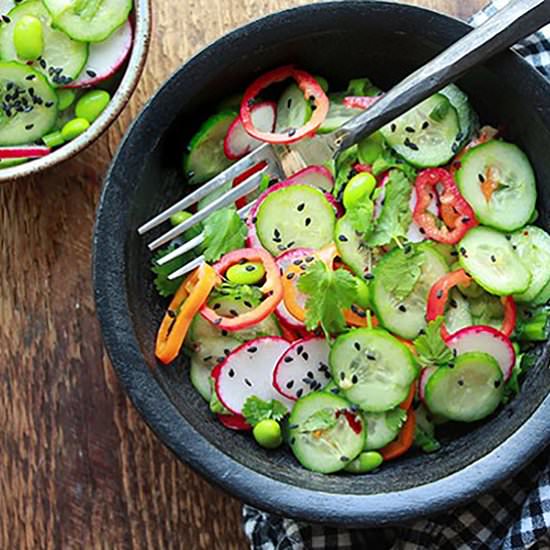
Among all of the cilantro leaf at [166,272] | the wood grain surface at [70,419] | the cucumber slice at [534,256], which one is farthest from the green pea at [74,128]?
the cucumber slice at [534,256]

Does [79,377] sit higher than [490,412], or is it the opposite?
[79,377]

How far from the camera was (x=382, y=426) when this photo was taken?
1660 millimetres

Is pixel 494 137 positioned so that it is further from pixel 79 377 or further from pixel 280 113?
pixel 79 377

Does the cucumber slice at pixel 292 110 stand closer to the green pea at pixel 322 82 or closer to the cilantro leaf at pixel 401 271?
the green pea at pixel 322 82

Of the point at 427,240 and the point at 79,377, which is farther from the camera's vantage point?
the point at 79,377

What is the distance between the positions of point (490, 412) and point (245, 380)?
35 centimetres

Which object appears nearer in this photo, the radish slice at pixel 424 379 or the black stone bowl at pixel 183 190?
the black stone bowl at pixel 183 190

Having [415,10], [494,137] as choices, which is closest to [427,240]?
[494,137]

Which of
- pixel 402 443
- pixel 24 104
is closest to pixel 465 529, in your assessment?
pixel 402 443

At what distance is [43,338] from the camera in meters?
1.87

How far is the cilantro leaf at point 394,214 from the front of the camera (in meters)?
1.67

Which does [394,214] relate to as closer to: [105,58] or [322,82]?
[322,82]

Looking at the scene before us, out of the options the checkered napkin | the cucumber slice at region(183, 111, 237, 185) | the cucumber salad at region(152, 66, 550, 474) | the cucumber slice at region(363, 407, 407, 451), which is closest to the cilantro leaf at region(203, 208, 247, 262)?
the cucumber salad at region(152, 66, 550, 474)

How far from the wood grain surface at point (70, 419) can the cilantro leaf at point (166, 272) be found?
0.19 m
